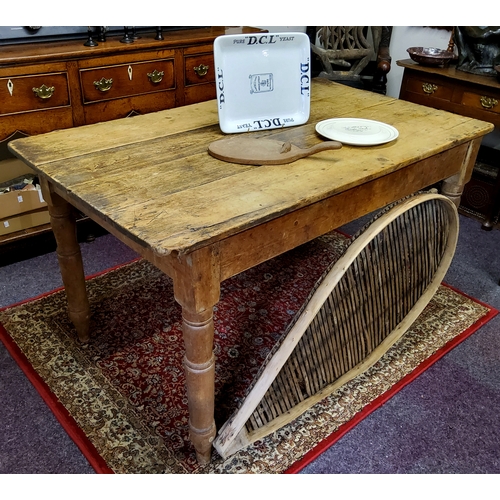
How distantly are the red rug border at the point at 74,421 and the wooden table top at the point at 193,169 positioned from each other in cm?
68

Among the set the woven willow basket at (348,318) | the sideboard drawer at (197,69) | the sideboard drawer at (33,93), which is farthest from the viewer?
the sideboard drawer at (197,69)

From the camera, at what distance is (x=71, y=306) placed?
73.0 inches

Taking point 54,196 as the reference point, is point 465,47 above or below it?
above

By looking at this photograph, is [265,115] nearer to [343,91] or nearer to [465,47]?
[343,91]

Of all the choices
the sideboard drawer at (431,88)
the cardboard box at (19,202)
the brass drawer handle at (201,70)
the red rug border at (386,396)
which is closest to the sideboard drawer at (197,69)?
the brass drawer handle at (201,70)

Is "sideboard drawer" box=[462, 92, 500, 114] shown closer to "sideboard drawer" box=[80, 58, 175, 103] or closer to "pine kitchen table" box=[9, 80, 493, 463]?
"pine kitchen table" box=[9, 80, 493, 463]

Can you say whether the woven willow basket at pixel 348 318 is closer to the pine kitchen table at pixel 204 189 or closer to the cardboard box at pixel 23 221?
the pine kitchen table at pixel 204 189

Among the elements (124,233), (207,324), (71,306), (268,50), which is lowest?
(71,306)

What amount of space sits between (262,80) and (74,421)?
1192 mm

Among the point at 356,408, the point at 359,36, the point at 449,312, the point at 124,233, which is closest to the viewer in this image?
the point at 124,233

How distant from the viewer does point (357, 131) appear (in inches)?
67.0

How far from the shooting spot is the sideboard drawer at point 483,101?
2658 millimetres

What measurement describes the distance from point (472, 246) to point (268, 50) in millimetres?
1574
